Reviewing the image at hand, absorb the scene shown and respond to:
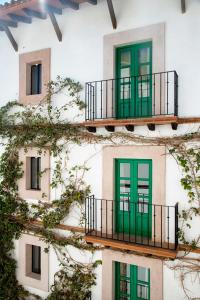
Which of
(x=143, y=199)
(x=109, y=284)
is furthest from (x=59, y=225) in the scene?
(x=143, y=199)

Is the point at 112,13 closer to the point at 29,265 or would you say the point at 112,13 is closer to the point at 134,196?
the point at 134,196

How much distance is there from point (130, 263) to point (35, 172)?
149 inches

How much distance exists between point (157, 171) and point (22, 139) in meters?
4.09

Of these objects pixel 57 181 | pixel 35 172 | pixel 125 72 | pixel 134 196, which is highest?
pixel 125 72

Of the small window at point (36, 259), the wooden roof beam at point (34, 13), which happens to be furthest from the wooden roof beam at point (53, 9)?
the small window at point (36, 259)

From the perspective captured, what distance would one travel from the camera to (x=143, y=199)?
638 cm

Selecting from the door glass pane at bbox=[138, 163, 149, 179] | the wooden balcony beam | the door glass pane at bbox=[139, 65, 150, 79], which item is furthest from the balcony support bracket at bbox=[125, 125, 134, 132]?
the wooden balcony beam

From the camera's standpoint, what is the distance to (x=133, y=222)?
649 centimetres

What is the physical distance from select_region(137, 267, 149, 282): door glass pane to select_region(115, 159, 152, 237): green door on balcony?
88 centimetres

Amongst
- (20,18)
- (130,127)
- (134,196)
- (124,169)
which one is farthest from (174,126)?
(20,18)

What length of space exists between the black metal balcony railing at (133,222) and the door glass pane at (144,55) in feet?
11.2

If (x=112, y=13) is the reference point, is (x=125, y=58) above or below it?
below

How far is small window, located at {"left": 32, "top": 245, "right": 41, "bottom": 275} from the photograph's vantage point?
812 cm

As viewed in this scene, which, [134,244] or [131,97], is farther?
[131,97]
